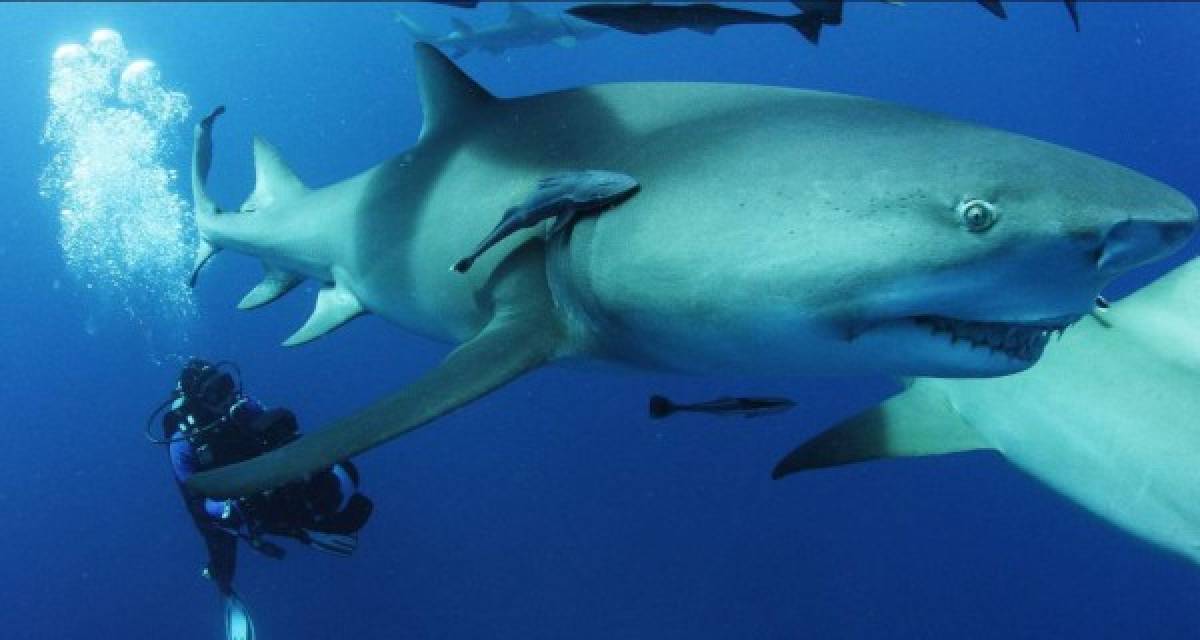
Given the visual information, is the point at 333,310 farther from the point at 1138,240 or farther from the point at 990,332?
the point at 1138,240

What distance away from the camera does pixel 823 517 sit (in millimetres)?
13797

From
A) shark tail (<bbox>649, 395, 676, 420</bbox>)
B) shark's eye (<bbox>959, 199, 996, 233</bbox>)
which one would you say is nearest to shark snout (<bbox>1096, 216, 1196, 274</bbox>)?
shark's eye (<bbox>959, 199, 996, 233</bbox>)

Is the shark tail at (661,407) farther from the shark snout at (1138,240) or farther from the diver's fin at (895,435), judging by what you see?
the shark snout at (1138,240)

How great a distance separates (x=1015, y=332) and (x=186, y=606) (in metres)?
15.8

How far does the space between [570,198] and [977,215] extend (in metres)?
1.10

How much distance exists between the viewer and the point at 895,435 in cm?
331

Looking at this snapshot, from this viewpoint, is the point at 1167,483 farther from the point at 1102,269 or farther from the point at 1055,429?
the point at 1102,269

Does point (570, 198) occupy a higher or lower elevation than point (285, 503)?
higher

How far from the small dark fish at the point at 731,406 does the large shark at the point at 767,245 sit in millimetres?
611

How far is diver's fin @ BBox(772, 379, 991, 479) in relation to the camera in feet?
9.75

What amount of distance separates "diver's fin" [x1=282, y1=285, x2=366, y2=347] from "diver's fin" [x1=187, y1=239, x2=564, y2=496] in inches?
73.3

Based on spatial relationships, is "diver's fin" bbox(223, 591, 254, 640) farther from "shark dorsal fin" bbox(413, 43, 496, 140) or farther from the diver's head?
"shark dorsal fin" bbox(413, 43, 496, 140)

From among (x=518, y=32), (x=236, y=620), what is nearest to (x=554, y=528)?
(x=236, y=620)

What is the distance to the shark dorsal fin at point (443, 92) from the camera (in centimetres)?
368
